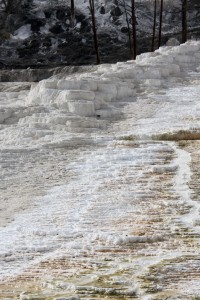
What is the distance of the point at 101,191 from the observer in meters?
8.31

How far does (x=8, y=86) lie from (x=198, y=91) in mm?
8188

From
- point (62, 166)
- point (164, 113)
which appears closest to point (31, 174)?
point (62, 166)

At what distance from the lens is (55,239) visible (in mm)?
6445

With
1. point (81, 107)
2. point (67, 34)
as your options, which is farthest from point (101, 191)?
point (67, 34)

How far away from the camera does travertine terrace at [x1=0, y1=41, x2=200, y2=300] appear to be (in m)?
5.25

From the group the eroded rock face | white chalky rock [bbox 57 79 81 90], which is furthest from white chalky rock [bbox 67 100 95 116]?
the eroded rock face

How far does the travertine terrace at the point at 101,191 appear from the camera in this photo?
207 inches

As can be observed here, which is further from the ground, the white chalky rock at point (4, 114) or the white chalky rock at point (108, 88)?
the white chalky rock at point (108, 88)

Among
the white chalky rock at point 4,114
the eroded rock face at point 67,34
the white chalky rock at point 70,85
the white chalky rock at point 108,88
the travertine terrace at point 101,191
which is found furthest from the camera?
the eroded rock face at point 67,34

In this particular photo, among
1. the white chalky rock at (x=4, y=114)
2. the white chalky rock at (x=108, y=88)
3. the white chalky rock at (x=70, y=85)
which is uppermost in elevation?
the white chalky rock at (x=70, y=85)

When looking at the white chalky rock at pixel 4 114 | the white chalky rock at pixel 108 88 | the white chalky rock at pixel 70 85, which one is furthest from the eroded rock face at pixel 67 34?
the white chalky rock at pixel 4 114

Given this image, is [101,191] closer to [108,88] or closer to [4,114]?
[4,114]

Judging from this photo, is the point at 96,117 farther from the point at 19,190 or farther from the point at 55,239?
the point at 55,239

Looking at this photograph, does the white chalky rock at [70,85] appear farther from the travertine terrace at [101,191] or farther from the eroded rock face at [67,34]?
the eroded rock face at [67,34]
